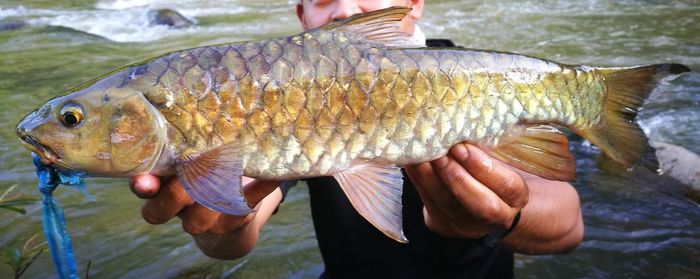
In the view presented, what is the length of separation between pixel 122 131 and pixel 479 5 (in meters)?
10.6

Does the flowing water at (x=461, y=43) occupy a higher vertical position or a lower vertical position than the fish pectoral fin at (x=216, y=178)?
lower

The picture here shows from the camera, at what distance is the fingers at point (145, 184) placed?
1.44 meters

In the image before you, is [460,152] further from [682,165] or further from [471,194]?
[682,165]

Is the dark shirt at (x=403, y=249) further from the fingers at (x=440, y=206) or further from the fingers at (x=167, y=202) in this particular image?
the fingers at (x=167, y=202)

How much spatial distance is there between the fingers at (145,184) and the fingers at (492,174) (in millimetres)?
728

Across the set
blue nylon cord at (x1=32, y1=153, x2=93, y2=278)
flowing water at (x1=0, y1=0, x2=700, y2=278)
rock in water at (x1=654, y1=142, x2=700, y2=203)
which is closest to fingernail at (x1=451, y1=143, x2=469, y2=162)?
flowing water at (x1=0, y1=0, x2=700, y2=278)

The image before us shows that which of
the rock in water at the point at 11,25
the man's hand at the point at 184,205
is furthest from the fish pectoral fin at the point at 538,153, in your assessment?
the rock in water at the point at 11,25

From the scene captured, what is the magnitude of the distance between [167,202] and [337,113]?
1.64 ft

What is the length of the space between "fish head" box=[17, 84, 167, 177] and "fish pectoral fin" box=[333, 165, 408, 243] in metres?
0.44

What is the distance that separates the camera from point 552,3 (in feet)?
35.6

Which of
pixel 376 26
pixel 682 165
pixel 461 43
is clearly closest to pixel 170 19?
pixel 461 43

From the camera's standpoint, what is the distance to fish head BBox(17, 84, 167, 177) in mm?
1361

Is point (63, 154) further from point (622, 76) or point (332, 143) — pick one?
point (622, 76)

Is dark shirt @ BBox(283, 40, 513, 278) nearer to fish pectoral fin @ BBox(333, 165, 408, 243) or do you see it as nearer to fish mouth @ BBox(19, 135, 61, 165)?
fish pectoral fin @ BBox(333, 165, 408, 243)
